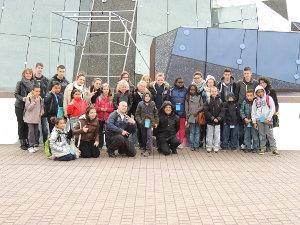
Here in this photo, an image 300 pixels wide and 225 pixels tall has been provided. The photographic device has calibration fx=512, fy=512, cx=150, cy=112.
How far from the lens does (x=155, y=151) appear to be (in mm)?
11672

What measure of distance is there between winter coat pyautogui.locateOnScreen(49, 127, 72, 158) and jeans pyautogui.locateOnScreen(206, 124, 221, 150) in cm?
313

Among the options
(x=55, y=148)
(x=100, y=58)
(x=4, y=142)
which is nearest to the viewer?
(x=55, y=148)

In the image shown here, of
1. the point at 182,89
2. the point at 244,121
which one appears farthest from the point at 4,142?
the point at 244,121

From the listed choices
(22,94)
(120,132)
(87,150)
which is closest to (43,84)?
(22,94)

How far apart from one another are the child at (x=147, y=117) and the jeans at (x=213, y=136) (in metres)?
1.27

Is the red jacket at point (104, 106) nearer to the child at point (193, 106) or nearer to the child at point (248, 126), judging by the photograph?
the child at point (193, 106)

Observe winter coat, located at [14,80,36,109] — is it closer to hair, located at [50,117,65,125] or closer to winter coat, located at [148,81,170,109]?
hair, located at [50,117,65,125]

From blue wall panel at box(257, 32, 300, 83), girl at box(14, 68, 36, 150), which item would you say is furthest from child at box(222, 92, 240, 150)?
blue wall panel at box(257, 32, 300, 83)

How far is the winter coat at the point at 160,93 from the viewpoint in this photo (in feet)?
38.0

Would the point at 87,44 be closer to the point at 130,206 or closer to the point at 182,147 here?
the point at 182,147

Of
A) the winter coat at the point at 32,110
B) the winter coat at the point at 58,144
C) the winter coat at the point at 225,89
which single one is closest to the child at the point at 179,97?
the winter coat at the point at 225,89

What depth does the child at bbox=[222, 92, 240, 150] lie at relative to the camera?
11461mm

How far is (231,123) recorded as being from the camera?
11.5 m

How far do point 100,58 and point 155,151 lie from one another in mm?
7969
